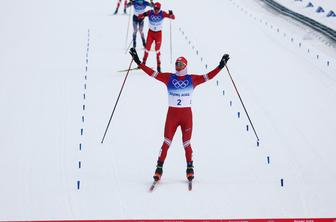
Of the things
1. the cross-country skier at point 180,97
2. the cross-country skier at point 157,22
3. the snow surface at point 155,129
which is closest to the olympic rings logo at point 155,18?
the cross-country skier at point 157,22

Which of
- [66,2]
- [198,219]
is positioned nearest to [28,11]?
[66,2]

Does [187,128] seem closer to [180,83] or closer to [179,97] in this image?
[179,97]

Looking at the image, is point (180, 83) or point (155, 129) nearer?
point (180, 83)

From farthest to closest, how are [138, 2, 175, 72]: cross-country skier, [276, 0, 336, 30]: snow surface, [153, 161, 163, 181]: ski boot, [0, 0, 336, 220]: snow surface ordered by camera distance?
[276, 0, 336, 30]: snow surface < [138, 2, 175, 72]: cross-country skier < [153, 161, 163, 181]: ski boot < [0, 0, 336, 220]: snow surface

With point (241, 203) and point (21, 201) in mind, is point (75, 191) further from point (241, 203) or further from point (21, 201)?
point (241, 203)

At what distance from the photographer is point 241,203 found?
930 centimetres

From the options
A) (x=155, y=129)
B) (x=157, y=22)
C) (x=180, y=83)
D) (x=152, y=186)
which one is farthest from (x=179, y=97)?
(x=157, y=22)

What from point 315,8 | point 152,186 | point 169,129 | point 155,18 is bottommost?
point 152,186

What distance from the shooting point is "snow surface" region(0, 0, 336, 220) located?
30.6 ft

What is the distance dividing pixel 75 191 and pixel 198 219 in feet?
7.18

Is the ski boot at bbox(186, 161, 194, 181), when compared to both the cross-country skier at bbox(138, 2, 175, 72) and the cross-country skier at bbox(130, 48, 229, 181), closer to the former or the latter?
the cross-country skier at bbox(130, 48, 229, 181)

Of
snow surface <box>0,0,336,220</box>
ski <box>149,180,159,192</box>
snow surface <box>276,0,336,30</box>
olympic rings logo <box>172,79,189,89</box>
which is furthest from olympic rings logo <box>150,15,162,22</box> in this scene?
snow surface <box>276,0,336,30</box>

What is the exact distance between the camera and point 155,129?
501 inches

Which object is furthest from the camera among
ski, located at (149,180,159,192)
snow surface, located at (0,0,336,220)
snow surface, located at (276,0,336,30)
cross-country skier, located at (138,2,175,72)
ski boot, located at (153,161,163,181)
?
snow surface, located at (276,0,336,30)
